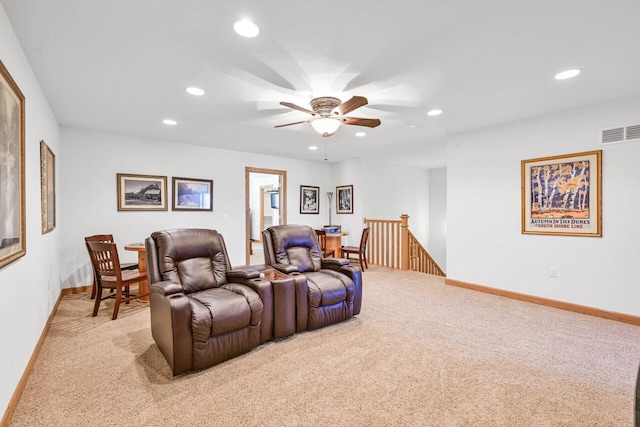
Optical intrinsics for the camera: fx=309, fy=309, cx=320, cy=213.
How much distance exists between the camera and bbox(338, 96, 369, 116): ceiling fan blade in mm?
2676

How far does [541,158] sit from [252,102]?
3632mm

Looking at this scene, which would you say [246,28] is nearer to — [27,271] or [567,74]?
[27,271]

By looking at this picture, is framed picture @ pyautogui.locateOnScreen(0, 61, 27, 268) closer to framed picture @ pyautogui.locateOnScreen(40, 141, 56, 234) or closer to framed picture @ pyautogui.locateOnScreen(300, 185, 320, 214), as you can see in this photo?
framed picture @ pyautogui.locateOnScreen(40, 141, 56, 234)

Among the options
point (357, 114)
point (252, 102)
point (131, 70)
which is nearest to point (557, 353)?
point (357, 114)

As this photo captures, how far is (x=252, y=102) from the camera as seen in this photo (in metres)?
3.44

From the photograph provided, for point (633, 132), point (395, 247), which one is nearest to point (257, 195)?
point (395, 247)

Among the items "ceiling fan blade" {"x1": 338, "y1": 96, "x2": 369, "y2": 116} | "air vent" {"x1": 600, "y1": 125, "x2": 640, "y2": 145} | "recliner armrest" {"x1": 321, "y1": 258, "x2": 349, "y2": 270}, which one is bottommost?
"recliner armrest" {"x1": 321, "y1": 258, "x2": 349, "y2": 270}

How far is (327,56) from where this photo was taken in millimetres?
2414

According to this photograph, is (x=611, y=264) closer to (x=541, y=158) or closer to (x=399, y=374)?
(x=541, y=158)

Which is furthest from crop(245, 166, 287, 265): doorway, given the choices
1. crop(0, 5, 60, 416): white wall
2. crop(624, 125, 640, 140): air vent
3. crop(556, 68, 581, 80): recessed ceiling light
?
crop(624, 125, 640, 140): air vent

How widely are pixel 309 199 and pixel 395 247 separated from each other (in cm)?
231

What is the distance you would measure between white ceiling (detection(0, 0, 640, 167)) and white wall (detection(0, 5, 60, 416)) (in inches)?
7.5

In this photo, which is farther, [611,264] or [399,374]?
[611,264]

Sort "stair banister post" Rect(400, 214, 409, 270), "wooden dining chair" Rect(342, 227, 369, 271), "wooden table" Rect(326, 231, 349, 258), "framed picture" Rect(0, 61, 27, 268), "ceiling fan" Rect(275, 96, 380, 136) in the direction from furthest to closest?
"wooden table" Rect(326, 231, 349, 258) → "stair banister post" Rect(400, 214, 409, 270) → "wooden dining chair" Rect(342, 227, 369, 271) → "ceiling fan" Rect(275, 96, 380, 136) → "framed picture" Rect(0, 61, 27, 268)
